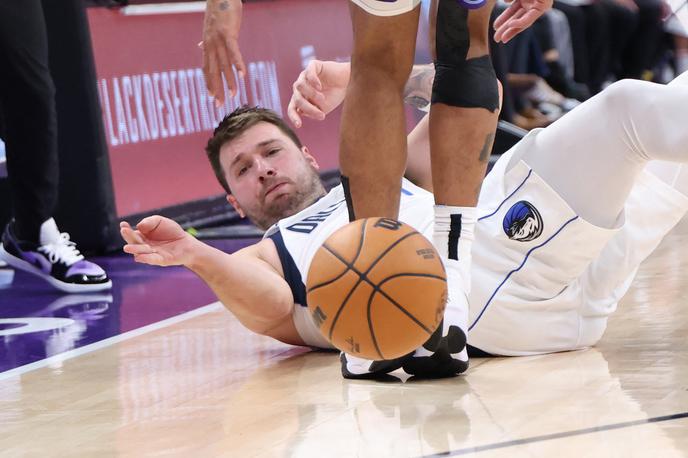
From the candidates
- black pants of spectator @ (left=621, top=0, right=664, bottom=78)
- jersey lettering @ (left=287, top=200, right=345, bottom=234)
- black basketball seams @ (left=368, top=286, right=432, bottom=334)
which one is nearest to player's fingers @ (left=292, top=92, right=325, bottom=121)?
jersey lettering @ (left=287, top=200, right=345, bottom=234)

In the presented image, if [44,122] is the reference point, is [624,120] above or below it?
above

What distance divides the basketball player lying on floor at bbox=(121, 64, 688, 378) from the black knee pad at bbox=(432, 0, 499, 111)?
40 centimetres

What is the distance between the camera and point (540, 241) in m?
3.21

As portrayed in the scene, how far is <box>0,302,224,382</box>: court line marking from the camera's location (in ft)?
11.7

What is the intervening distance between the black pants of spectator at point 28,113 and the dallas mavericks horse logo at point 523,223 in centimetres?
283

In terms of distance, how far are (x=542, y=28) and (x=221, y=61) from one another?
9.94 metres

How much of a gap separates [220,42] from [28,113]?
2.45 m

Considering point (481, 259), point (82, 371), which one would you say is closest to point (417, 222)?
point (481, 259)

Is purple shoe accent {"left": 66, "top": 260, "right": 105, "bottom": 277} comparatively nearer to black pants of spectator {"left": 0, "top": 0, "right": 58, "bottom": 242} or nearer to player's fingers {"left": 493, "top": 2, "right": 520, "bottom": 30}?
black pants of spectator {"left": 0, "top": 0, "right": 58, "bottom": 242}

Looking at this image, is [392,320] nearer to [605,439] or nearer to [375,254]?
[375,254]

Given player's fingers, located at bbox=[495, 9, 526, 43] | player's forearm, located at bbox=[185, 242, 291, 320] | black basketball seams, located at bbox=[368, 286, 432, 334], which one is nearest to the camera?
black basketball seams, located at bbox=[368, 286, 432, 334]

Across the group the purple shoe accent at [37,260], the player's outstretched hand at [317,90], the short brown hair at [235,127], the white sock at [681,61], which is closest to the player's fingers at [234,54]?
the player's outstretched hand at [317,90]

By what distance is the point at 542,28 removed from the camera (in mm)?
12609

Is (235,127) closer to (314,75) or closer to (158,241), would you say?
(314,75)
